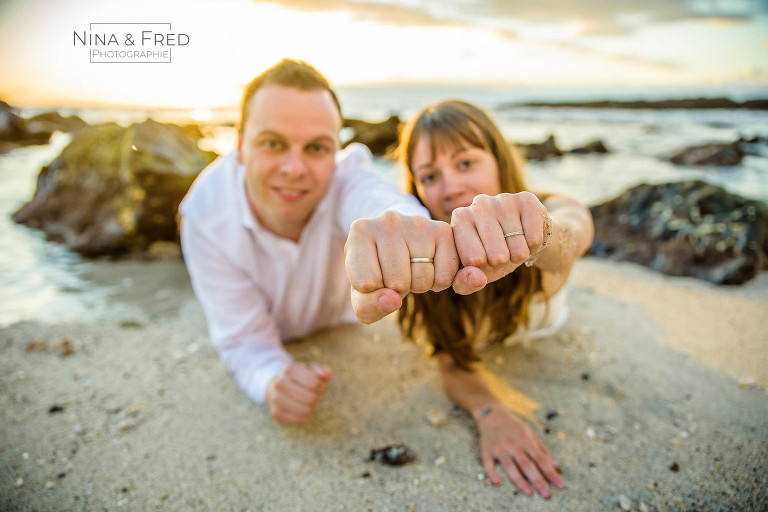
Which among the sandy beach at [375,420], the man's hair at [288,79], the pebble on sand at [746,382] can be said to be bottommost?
the sandy beach at [375,420]

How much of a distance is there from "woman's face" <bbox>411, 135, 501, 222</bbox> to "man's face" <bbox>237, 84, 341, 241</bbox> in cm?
55

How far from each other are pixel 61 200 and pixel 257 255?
442cm

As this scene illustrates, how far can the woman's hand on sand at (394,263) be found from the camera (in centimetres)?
114

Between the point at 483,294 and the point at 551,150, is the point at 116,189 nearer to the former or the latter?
the point at 483,294

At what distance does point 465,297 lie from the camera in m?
2.63

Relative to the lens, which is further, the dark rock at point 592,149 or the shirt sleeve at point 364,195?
the dark rock at point 592,149

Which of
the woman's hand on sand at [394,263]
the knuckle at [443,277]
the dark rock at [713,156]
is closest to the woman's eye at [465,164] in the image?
the woman's hand on sand at [394,263]

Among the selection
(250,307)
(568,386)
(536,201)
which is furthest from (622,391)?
(250,307)

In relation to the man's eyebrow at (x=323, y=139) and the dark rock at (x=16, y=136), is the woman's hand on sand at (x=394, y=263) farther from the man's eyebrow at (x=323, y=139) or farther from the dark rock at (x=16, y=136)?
the dark rock at (x=16, y=136)

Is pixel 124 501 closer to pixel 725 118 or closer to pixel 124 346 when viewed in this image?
pixel 124 346

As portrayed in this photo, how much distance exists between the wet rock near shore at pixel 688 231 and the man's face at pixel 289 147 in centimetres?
366

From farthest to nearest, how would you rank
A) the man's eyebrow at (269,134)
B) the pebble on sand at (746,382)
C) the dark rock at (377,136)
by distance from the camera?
the dark rock at (377,136) < the pebble on sand at (746,382) < the man's eyebrow at (269,134)

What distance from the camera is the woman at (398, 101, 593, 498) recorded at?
2.06 metres

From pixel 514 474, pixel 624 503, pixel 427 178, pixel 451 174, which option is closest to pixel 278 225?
pixel 427 178
